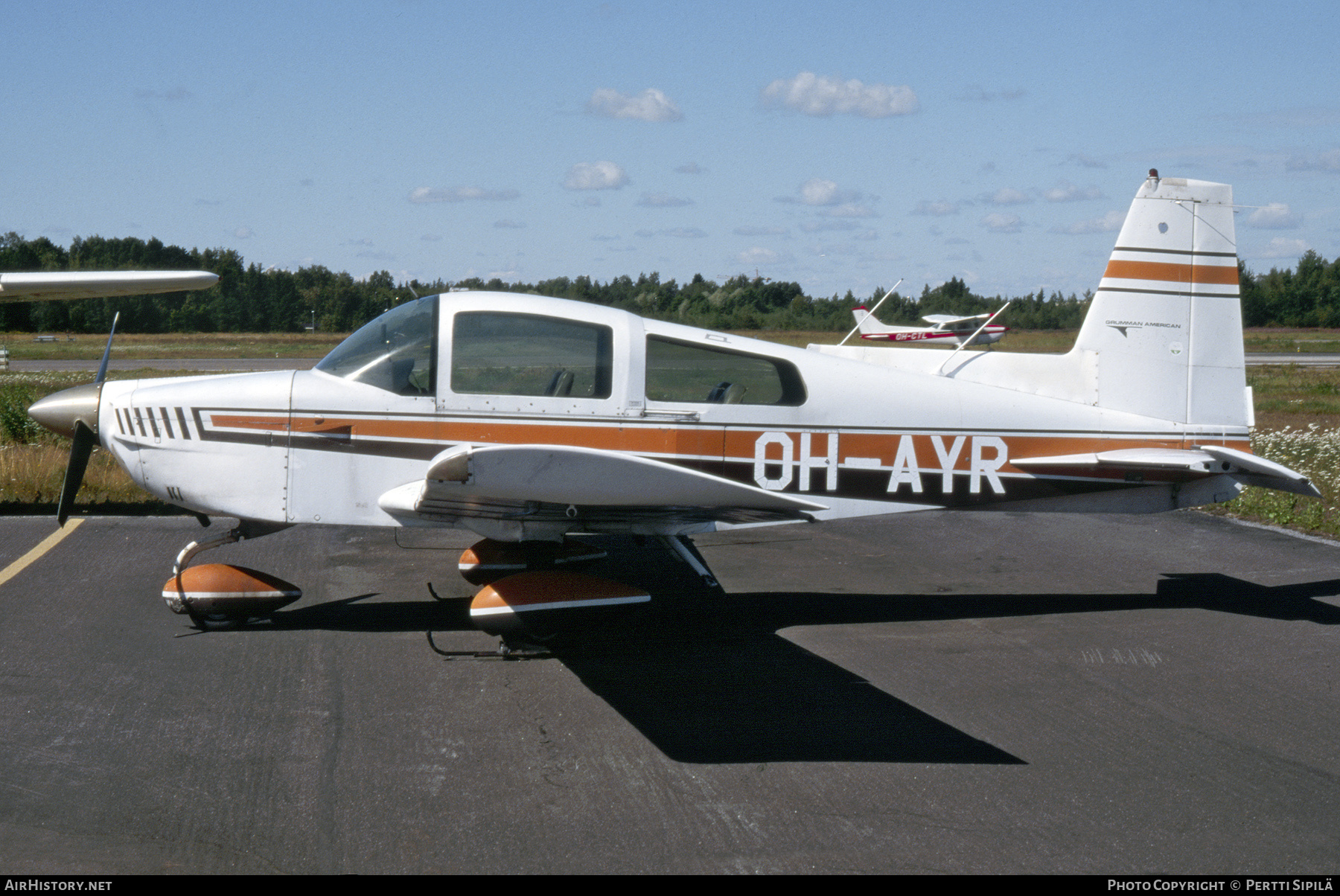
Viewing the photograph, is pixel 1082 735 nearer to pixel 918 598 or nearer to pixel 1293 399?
pixel 918 598

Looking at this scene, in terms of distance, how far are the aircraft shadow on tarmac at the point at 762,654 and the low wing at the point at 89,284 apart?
15.8 feet

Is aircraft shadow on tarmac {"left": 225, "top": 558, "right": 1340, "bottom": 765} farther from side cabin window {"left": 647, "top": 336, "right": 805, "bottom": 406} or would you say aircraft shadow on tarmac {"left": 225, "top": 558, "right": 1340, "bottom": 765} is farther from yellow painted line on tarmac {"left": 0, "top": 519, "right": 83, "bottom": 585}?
yellow painted line on tarmac {"left": 0, "top": 519, "right": 83, "bottom": 585}

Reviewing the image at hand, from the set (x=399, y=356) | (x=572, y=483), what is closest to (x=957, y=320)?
(x=399, y=356)

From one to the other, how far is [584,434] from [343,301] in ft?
118

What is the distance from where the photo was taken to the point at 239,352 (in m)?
44.2

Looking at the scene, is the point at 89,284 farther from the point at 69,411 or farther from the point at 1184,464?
the point at 1184,464

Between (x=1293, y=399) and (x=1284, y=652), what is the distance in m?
20.1

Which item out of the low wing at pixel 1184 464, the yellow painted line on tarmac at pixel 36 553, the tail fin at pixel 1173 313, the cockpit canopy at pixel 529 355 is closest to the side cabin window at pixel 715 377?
the cockpit canopy at pixel 529 355

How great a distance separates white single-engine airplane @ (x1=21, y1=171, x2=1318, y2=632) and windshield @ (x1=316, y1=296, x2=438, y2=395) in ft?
0.04

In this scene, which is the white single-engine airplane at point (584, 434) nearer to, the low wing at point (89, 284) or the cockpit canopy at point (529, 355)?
the cockpit canopy at point (529, 355)

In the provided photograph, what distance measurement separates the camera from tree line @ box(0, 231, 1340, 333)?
25.9m

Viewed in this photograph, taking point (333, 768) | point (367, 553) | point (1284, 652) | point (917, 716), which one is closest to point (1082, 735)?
point (917, 716)

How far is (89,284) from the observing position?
967cm

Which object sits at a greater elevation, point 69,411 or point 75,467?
point 69,411
